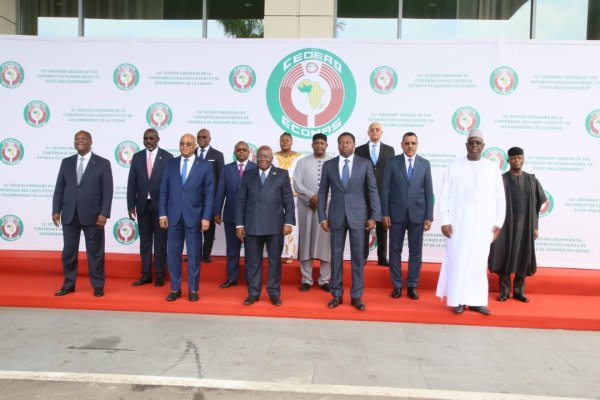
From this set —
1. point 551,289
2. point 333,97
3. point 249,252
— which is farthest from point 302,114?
point 551,289

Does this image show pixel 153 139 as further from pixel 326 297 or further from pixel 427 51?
pixel 427 51

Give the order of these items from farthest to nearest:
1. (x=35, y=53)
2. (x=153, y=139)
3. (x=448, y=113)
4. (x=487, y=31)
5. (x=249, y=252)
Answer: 1. (x=487, y=31)
2. (x=35, y=53)
3. (x=448, y=113)
4. (x=153, y=139)
5. (x=249, y=252)

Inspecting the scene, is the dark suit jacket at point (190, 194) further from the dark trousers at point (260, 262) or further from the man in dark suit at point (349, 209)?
the man in dark suit at point (349, 209)

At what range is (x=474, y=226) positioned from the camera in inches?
198

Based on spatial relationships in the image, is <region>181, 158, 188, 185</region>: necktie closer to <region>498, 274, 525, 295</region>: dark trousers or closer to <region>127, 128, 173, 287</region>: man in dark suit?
<region>127, 128, 173, 287</region>: man in dark suit

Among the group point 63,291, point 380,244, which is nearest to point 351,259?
point 380,244

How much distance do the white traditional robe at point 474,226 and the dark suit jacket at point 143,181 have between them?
10.5 feet

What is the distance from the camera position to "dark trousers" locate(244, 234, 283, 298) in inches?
204

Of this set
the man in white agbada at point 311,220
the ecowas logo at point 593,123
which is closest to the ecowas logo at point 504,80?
the ecowas logo at point 593,123

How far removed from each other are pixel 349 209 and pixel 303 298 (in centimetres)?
115

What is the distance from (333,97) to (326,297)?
2.60 metres

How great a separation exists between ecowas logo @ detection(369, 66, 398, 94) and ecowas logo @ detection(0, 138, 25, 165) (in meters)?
4.79

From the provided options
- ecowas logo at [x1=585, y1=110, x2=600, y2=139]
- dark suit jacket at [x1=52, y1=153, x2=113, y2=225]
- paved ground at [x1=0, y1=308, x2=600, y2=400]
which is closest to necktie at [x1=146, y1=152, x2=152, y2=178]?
dark suit jacket at [x1=52, y1=153, x2=113, y2=225]

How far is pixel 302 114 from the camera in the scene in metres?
6.57
